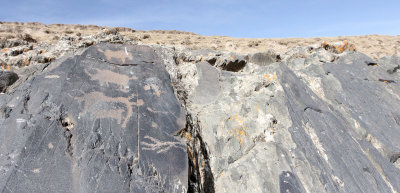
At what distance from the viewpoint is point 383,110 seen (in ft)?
16.3

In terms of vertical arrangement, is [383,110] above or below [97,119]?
below

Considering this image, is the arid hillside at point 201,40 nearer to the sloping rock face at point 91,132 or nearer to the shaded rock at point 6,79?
the sloping rock face at point 91,132

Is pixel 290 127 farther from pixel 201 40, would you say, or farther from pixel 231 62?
pixel 201 40

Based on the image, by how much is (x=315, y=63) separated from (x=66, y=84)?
5561 millimetres

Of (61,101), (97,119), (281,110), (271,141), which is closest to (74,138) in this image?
(97,119)

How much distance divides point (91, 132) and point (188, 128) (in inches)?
52.3

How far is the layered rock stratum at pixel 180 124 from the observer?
255 centimetres

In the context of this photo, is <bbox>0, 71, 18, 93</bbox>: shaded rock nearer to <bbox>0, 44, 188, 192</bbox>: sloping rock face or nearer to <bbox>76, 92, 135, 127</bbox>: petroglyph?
<bbox>0, 44, 188, 192</bbox>: sloping rock face

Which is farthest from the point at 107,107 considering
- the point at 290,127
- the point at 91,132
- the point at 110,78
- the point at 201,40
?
the point at 201,40

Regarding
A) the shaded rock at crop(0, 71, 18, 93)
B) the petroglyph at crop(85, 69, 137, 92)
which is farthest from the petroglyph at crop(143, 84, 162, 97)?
the shaded rock at crop(0, 71, 18, 93)

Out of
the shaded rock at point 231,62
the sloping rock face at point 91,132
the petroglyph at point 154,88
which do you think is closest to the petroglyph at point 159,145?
the sloping rock face at point 91,132

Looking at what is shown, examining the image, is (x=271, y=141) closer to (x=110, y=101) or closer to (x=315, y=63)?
(x=110, y=101)

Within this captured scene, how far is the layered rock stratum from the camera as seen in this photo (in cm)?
255

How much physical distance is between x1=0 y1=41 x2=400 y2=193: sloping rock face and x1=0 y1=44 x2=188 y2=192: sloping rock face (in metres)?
0.01
